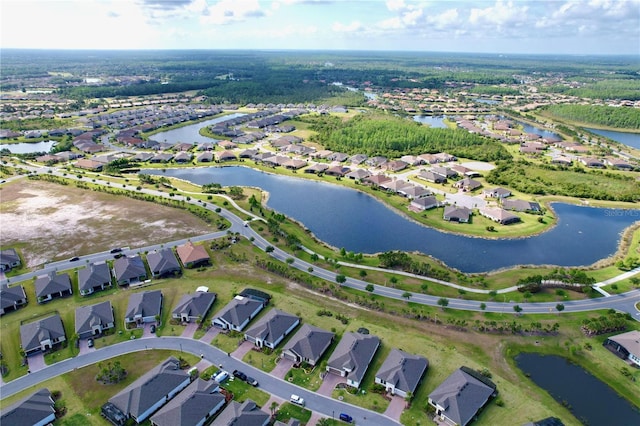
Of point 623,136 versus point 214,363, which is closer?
point 214,363

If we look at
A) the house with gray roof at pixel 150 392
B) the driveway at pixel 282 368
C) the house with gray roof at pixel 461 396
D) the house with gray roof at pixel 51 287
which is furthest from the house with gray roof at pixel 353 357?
the house with gray roof at pixel 51 287

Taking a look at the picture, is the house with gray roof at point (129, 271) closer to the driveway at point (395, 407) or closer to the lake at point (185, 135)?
the driveway at point (395, 407)

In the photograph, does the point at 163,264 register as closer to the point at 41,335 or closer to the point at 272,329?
the point at 41,335

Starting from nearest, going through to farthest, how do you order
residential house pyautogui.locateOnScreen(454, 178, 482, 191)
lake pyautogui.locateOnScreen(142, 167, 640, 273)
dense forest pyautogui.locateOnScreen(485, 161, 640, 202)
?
lake pyautogui.locateOnScreen(142, 167, 640, 273) < dense forest pyautogui.locateOnScreen(485, 161, 640, 202) < residential house pyautogui.locateOnScreen(454, 178, 482, 191)

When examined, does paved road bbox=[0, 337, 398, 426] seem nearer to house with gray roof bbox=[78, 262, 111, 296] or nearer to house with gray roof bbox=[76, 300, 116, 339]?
house with gray roof bbox=[76, 300, 116, 339]

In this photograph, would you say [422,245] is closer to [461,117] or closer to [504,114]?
[461,117]

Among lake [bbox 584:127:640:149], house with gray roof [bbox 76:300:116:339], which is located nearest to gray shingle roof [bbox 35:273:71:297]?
house with gray roof [bbox 76:300:116:339]

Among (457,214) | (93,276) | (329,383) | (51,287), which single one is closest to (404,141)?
(457,214)
